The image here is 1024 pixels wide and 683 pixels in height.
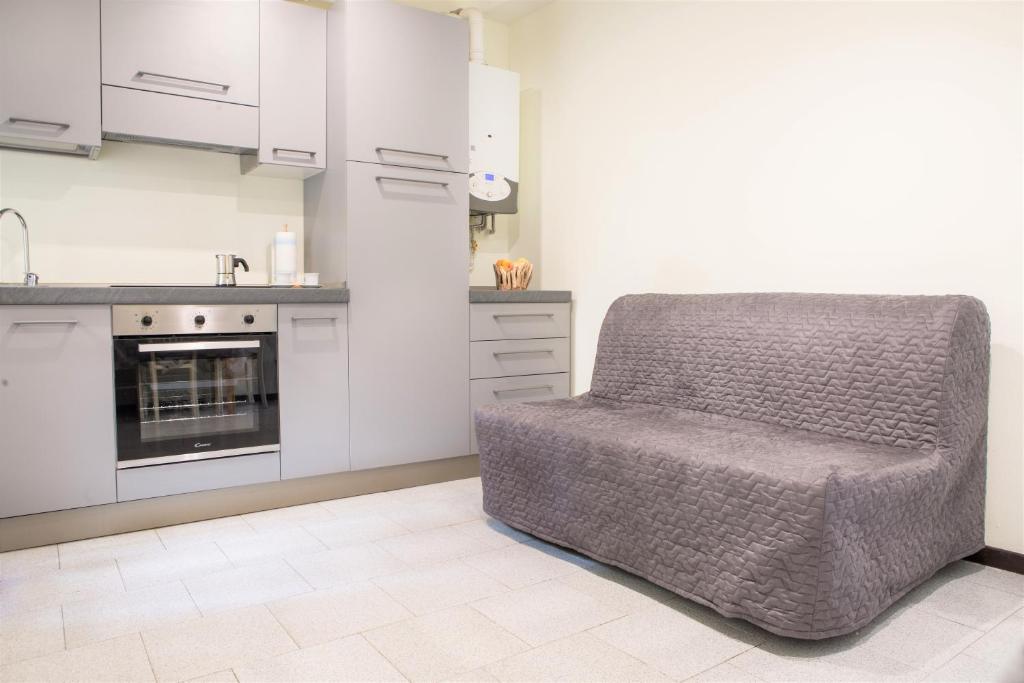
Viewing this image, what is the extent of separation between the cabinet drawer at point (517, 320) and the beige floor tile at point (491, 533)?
3.19ft

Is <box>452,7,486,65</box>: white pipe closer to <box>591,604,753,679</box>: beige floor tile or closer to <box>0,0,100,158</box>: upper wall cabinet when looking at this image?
<box>0,0,100,158</box>: upper wall cabinet

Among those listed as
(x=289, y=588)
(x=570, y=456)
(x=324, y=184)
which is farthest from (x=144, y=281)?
(x=570, y=456)

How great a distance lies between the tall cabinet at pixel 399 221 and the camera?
3.14m

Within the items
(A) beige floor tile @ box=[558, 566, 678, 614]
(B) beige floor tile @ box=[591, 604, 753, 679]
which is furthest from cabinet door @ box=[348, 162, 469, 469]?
(B) beige floor tile @ box=[591, 604, 753, 679]

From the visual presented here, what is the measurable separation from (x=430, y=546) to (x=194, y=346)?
1.14 m

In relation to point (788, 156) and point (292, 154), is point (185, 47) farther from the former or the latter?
point (788, 156)

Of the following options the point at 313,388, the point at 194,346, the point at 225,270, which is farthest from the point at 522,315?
the point at 194,346

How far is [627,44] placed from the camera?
11.4ft

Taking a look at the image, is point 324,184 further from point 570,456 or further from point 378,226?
point 570,456

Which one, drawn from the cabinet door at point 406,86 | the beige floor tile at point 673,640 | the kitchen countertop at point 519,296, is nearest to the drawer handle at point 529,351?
the kitchen countertop at point 519,296

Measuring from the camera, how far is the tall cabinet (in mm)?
3141

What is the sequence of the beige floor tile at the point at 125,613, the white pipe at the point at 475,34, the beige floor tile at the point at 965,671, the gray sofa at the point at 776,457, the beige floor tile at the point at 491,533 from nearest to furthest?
the beige floor tile at the point at 965,671 < the gray sofa at the point at 776,457 < the beige floor tile at the point at 125,613 < the beige floor tile at the point at 491,533 < the white pipe at the point at 475,34

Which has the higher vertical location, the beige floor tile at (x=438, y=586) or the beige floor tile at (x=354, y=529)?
the beige floor tile at (x=354, y=529)

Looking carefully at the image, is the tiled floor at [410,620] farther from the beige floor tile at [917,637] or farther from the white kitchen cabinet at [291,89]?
the white kitchen cabinet at [291,89]
